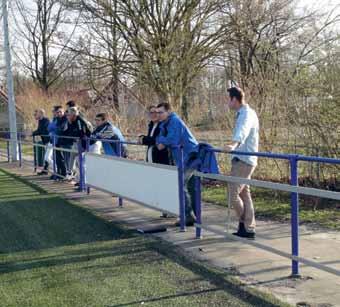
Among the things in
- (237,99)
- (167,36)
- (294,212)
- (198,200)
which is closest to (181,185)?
(198,200)

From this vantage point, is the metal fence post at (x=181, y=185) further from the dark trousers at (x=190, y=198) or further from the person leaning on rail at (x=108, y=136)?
the person leaning on rail at (x=108, y=136)

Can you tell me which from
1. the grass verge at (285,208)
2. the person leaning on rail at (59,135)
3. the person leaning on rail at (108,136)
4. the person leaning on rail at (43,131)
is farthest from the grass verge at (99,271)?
the person leaning on rail at (43,131)

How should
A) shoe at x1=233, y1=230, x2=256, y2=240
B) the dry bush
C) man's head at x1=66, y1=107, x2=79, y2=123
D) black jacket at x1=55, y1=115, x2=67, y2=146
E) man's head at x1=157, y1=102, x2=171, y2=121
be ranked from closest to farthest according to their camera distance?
shoe at x1=233, y1=230, x2=256, y2=240, man's head at x1=157, y1=102, x2=171, y2=121, man's head at x1=66, y1=107, x2=79, y2=123, black jacket at x1=55, y1=115, x2=67, y2=146, the dry bush

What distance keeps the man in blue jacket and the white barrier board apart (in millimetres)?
205

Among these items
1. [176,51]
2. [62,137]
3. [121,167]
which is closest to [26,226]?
[121,167]

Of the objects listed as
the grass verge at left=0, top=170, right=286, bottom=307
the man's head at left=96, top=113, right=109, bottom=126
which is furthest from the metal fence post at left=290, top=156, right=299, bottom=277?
the man's head at left=96, top=113, right=109, bottom=126

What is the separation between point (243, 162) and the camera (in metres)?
6.39

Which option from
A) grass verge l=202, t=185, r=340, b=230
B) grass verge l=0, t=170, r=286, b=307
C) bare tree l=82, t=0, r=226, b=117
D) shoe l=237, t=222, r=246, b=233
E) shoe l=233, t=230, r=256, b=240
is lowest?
grass verge l=0, t=170, r=286, b=307

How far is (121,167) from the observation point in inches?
351

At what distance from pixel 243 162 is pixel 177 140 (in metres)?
1.45

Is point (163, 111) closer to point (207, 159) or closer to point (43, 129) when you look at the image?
point (207, 159)

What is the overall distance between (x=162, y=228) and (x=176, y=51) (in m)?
11.3

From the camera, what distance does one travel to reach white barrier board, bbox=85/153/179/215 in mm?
7324

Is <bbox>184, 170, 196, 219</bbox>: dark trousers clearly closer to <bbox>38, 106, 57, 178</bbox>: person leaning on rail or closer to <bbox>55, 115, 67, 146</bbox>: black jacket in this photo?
<bbox>55, 115, 67, 146</bbox>: black jacket
